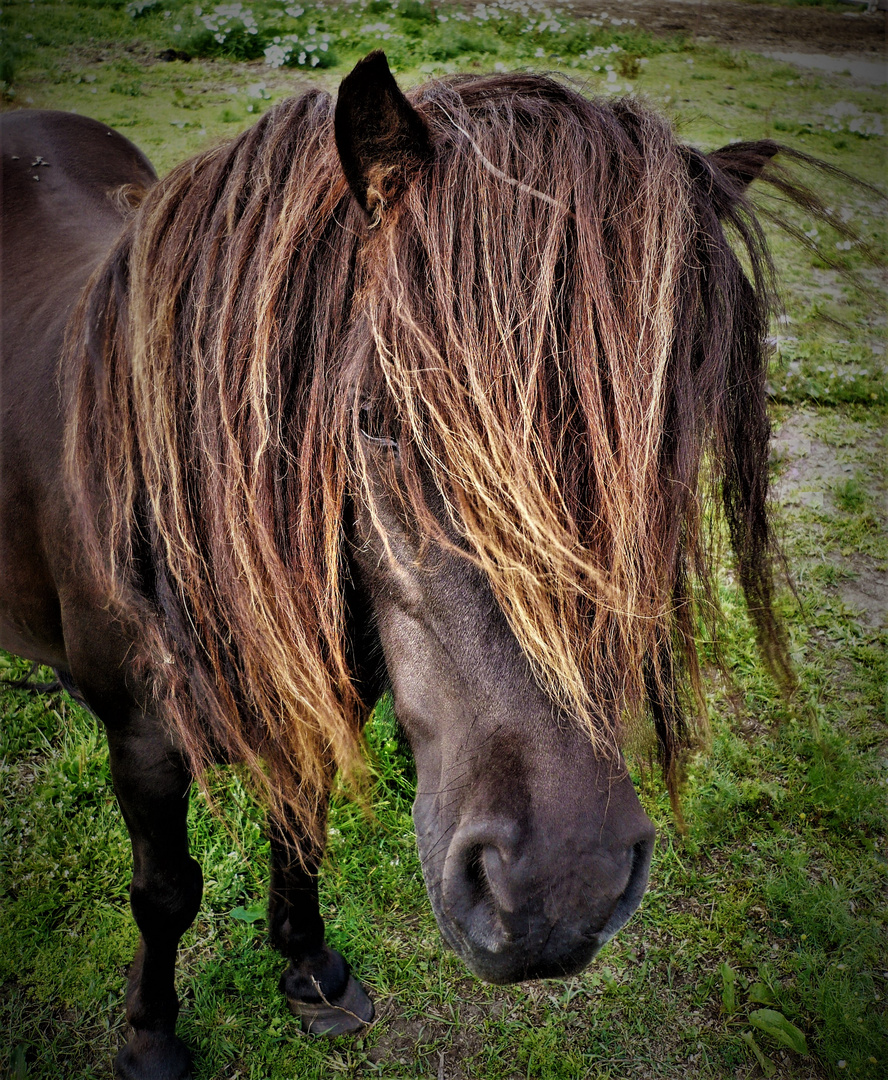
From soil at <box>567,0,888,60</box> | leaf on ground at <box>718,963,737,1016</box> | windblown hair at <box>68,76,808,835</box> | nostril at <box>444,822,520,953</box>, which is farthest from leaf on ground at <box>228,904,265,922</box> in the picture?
soil at <box>567,0,888,60</box>

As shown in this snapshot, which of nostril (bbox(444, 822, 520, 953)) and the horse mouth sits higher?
nostril (bbox(444, 822, 520, 953))

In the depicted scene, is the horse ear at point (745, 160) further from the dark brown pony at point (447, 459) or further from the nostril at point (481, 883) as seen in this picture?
the nostril at point (481, 883)

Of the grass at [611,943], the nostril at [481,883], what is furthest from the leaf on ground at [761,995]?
the nostril at [481,883]

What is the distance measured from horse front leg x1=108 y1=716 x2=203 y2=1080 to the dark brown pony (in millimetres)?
138

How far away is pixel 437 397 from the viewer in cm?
104

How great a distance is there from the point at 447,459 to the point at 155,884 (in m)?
1.45

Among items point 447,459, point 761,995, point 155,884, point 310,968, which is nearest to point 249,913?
point 310,968

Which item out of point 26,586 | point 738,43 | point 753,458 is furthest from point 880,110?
point 26,586

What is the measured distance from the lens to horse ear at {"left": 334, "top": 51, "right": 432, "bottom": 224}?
39.5 inches

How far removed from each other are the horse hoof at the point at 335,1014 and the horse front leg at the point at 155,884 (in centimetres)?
35

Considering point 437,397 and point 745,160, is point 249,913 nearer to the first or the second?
point 437,397

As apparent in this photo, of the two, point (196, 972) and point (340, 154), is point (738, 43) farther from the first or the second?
point (196, 972)

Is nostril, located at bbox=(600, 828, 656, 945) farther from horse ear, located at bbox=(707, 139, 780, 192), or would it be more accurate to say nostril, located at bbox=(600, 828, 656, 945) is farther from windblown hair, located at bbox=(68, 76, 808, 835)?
horse ear, located at bbox=(707, 139, 780, 192)

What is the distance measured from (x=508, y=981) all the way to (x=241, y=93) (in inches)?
209
